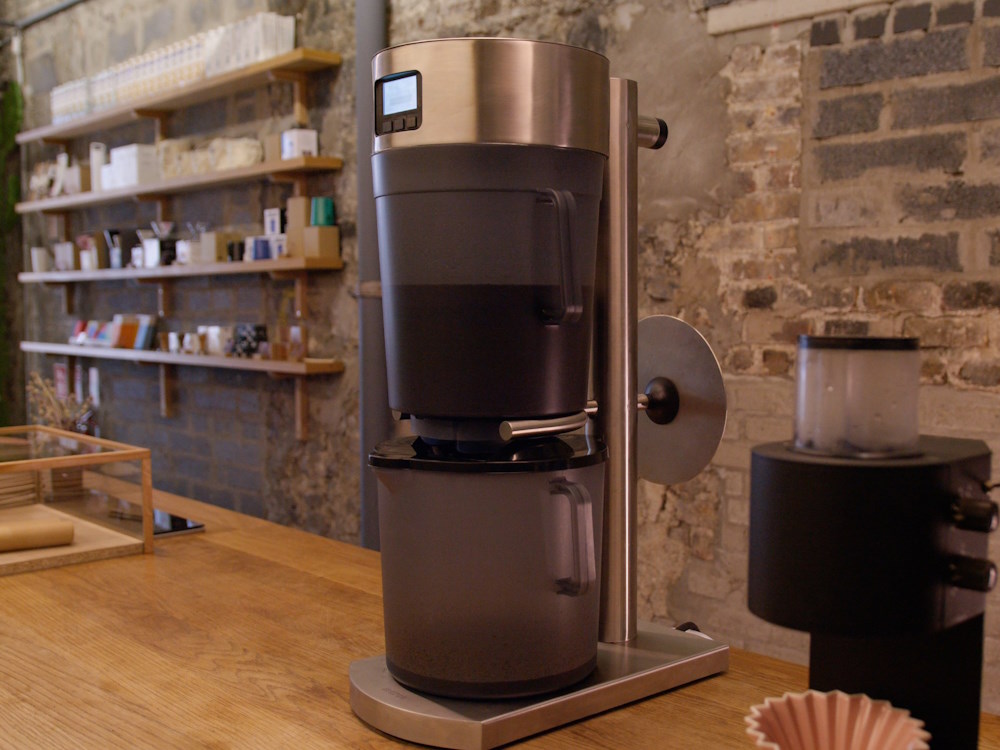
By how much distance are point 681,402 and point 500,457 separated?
31 cm

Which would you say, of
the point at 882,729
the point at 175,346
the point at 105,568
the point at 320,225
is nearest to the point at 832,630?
the point at 882,729

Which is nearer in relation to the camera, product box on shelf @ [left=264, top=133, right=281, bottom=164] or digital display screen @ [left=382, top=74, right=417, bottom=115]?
digital display screen @ [left=382, top=74, right=417, bottom=115]

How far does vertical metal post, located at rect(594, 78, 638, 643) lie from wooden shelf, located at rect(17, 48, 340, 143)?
9.88 feet

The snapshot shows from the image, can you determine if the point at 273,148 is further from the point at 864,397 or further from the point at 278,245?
the point at 864,397

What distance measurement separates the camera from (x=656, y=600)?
296cm

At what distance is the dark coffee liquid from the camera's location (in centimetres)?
94

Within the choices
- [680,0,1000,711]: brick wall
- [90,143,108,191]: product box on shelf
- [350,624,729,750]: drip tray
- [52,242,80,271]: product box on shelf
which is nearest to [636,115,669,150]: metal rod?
[350,624,729,750]: drip tray

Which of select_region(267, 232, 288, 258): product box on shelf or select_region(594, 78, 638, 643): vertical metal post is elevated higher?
select_region(267, 232, 288, 258): product box on shelf

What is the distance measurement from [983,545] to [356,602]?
0.90 meters

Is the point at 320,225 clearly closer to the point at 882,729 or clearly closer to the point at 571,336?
the point at 571,336

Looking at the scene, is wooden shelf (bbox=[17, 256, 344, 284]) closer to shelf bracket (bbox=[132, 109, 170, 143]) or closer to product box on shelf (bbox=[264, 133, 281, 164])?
product box on shelf (bbox=[264, 133, 281, 164])

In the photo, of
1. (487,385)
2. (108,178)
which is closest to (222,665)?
(487,385)

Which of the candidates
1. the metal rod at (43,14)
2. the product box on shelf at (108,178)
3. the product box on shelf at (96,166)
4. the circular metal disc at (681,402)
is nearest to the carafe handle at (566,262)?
the circular metal disc at (681,402)

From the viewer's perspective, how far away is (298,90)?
406cm
